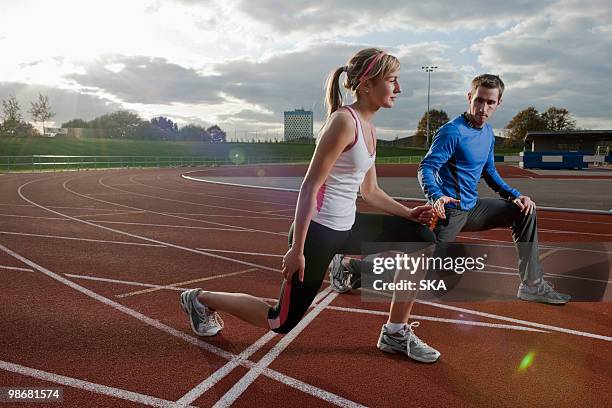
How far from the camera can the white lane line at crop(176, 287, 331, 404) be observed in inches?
105

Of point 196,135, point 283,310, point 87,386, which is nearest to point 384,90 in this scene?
point 283,310

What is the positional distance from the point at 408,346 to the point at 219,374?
1274 mm

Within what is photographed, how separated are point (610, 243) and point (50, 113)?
234ft

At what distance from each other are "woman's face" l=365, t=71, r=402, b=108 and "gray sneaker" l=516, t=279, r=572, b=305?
2780 millimetres

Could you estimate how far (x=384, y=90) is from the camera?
8.59 ft

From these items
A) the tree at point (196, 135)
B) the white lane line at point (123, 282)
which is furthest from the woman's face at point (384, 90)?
the tree at point (196, 135)

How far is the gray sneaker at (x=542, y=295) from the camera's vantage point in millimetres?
4328

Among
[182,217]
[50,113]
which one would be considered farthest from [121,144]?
[182,217]

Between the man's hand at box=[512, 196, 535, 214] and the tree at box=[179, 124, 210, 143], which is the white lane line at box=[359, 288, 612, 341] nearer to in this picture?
the man's hand at box=[512, 196, 535, 214]

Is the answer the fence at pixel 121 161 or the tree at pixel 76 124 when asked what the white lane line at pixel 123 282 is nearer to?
the fence at pixel 121 161

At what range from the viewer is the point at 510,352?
10.8 feet

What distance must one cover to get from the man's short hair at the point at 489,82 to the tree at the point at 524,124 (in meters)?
100.0

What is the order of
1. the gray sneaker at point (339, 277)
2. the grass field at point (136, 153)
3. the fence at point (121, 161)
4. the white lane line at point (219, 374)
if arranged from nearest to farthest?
the white lane line at point (219, 374), the gray sneaker at point (339, 277), the fence at point (121, 161), the grass field at point (136, 153)

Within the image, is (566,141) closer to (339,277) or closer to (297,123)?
(339,277)
